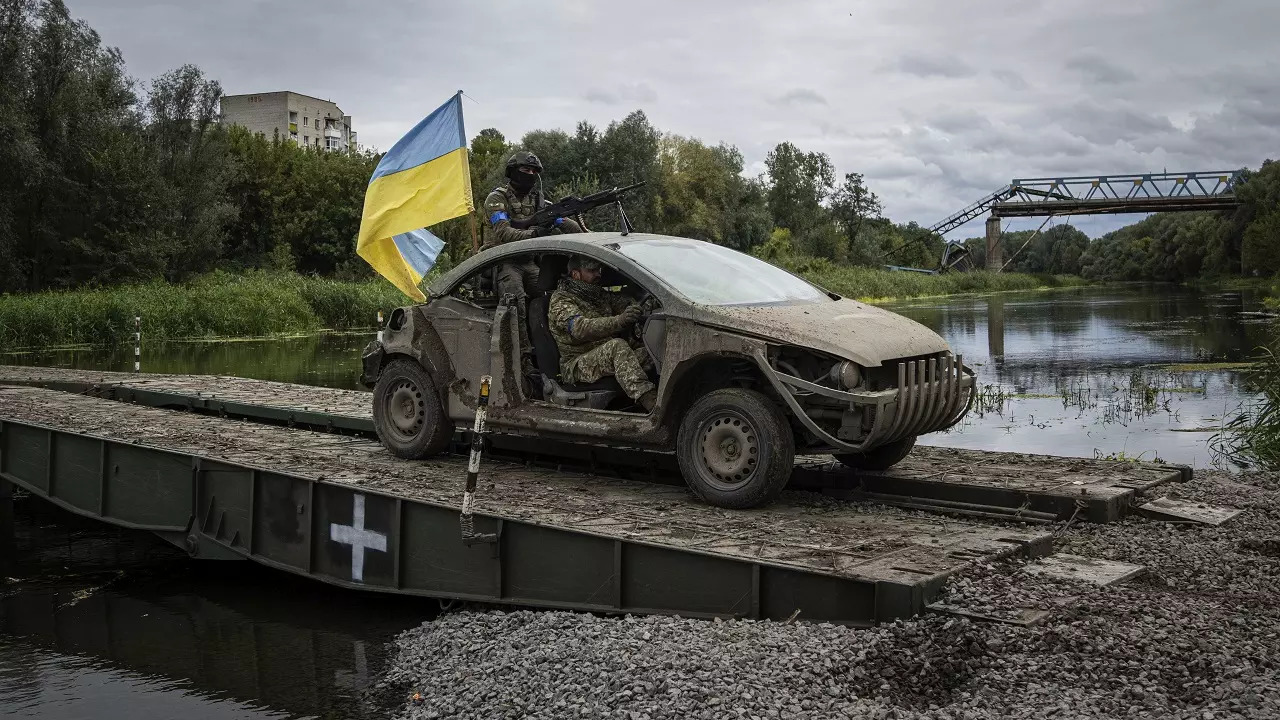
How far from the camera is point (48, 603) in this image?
975 centimetres

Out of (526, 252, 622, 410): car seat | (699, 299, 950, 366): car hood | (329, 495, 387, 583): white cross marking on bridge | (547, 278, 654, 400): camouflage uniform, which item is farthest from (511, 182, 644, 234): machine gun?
(329, 495, 387, 583): white cross marking on bridge

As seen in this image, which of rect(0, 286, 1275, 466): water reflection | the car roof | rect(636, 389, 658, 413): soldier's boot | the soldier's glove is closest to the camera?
rect(636, 389, 658, 413): soldier's boot

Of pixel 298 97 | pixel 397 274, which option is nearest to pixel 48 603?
pixel 397 274

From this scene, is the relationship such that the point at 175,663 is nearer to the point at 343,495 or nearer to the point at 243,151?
the point at 343,495

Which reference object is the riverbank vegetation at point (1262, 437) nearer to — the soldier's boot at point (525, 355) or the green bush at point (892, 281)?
the soldier's boot at point (525, 355)

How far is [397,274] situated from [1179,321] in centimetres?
3236

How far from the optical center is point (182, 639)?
28.5 feet

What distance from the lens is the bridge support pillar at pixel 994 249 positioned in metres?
81.8

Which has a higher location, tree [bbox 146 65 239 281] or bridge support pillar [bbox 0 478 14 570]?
tree [bbox 146 65 239 281]

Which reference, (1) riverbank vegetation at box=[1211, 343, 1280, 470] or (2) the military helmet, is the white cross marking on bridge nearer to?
(2) the military helmet

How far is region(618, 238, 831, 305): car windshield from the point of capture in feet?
26.2

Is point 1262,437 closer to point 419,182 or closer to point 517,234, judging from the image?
point 517,234

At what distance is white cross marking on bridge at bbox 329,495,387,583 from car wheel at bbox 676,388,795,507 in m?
2.22

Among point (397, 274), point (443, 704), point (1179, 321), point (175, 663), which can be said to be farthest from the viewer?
point (1179, 321)
